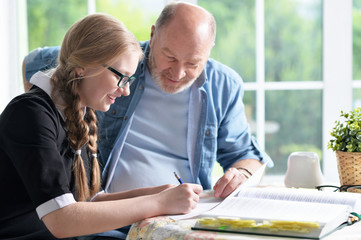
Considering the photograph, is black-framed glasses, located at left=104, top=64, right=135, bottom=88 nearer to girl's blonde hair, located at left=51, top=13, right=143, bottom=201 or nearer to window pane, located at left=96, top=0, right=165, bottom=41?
girl's blonde hair, located at left=51, top=13, right=143, bottom=201

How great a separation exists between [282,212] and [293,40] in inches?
72.6

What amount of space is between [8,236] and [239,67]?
1.85 meters

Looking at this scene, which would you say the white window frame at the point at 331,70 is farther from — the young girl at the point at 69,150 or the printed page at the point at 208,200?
the young girl at the point at 69,150

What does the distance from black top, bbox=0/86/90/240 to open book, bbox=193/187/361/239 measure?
0.39 meters

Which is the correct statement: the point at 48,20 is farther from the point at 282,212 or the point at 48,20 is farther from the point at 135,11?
the point at 282,212

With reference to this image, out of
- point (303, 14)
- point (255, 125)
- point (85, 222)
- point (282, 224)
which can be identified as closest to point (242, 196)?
point (282, 224)

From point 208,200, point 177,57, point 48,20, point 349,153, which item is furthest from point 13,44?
point 349,153

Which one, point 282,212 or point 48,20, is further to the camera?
point 48,20

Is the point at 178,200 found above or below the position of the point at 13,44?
below

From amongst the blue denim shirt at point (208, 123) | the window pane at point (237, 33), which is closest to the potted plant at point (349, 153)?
the blue denim shirt at point (208, 123)

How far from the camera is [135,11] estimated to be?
3021 millimetres

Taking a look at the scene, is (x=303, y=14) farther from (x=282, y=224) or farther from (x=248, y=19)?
(x=282, y=224)

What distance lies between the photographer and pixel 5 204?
1.40 meters

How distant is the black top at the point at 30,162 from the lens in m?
1.27
